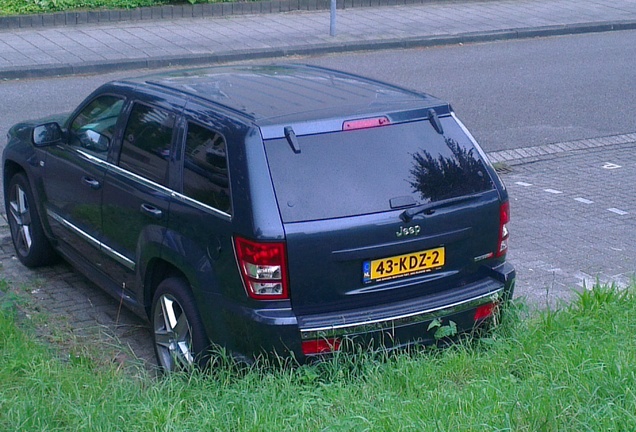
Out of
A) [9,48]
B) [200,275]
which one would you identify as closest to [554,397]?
[200,275]

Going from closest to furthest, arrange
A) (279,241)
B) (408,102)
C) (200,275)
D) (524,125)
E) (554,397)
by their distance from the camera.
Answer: (554,397), (279,241), (200,275), (408,102), (524,125)

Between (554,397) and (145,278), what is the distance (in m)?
2.49

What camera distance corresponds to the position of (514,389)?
427 cm

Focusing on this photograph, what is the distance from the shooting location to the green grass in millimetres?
3951

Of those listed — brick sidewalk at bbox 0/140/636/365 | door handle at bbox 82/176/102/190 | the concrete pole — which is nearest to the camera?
door handle at bbox 82/176/102/190

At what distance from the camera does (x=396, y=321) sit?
484cm

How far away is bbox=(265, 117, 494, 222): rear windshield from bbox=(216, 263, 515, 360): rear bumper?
51 centimetres

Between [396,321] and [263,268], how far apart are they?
764 millimetres

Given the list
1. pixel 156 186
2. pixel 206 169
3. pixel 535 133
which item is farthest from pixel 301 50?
pixel 206 169

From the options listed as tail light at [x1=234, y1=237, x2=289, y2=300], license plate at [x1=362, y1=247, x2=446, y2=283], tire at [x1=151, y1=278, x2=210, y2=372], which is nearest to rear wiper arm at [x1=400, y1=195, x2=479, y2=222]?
license plate at [x1=362, y1=247, x2=446, y2=283]

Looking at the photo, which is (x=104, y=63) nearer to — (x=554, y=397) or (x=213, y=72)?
(x=213, y=72)

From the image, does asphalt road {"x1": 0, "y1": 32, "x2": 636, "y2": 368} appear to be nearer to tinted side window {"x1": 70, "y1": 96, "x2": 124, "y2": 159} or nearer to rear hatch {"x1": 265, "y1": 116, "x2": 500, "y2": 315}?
tinted side window {"x1": 70, "y1": 96, "x2": 124, "y2": 159}

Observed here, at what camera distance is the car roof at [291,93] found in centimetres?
504

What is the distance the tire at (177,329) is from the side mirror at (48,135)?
1755 millimetres
